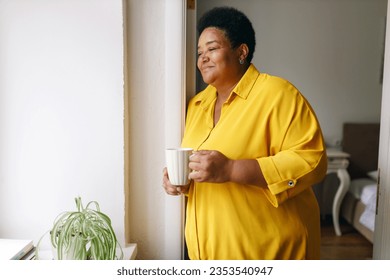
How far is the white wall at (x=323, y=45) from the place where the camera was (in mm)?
618

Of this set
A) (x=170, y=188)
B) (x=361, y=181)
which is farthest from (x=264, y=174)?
(x=361, y=181)

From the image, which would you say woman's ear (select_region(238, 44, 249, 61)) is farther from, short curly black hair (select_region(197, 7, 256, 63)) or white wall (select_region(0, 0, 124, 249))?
white wall (select_region(0, 0, 124, 249))

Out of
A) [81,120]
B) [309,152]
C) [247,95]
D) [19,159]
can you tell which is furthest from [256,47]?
[19,159]

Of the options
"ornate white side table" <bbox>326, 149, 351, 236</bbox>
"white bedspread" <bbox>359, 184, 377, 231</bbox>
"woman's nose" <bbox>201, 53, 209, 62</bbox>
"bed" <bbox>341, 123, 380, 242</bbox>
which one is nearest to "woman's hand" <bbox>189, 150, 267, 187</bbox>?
"woman's nose" <bbox>201, 53, 209, 62</bbox>

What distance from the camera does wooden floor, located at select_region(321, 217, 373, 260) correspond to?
746 mm

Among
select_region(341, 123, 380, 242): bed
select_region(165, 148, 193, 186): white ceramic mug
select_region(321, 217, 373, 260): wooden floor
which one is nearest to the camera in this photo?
select_region(165, 148, 193, 186): white ceramic mug

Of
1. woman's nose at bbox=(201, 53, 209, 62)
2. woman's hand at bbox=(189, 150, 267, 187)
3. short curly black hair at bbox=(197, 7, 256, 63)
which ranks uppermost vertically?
short curly black hair at bbox=(197, 7, 256, 63)

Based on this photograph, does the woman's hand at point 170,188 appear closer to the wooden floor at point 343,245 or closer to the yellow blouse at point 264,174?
the yellow blouse at point 264,174

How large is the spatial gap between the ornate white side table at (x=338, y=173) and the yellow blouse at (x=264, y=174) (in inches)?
17.8

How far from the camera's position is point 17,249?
0.57 metres

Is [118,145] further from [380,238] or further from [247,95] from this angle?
[380,238]

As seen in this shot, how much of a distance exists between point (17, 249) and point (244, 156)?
0.40 meters

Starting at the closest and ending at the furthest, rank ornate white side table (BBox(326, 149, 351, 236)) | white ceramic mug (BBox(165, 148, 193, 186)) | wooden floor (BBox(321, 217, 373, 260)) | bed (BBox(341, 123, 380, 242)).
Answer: white ceramic mug (BBox(165, 148, 193, 186)) → wooden floor (BBox(321, 217, 373, 260)) → ornate white side table (BBox(326, 149, 351, 236)) → bed (BBox(341, 123, 380, 242))

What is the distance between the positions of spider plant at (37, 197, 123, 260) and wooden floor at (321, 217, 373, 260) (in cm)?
41
